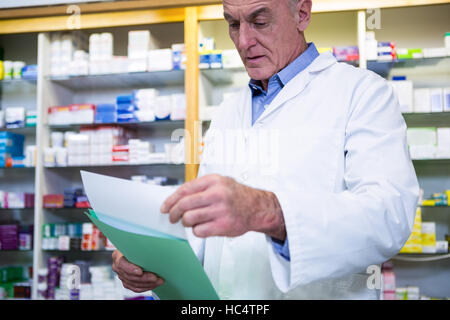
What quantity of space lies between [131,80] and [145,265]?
8.91ft

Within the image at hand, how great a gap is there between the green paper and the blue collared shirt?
0.55 metres

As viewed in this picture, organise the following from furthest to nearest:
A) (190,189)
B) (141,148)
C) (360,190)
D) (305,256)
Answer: (141,148) < (360,190) < (305,256) < (190,189)

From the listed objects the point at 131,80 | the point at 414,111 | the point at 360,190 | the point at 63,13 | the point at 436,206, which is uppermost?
the point at 63,13

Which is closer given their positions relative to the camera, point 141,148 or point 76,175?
point 141,148

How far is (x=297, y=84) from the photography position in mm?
1115

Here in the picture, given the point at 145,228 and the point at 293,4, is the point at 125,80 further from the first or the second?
the point at 145,228

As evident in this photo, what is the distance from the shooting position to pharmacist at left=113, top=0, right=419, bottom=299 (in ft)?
2.07

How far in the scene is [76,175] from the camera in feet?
11.3

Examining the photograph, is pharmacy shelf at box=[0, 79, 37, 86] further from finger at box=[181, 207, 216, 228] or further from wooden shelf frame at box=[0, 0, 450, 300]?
finger at box=[181, 207, 216, 228]

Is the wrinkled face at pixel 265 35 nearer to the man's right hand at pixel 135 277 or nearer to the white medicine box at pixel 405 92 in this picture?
the man's right hand at pixel 135 277

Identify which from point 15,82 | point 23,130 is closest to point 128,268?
point 23,130

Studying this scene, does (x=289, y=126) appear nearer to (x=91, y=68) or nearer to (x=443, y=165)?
(x=443, y=165)

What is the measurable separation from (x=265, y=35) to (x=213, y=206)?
0.72m

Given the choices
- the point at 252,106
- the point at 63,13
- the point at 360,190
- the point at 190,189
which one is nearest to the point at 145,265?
the point at 190,189
